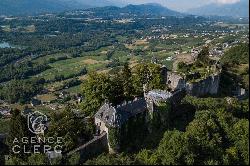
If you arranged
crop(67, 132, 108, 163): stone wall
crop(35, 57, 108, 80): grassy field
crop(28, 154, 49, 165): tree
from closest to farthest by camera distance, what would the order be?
1. crop(28, 154, 49, 165): tree
2. crop(67, 132, 108, 163): stone wall
3. crop(35, 57, 108, 80): grassy field

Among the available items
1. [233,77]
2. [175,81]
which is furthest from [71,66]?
[175,81]

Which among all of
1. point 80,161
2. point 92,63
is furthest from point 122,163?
point 92,63

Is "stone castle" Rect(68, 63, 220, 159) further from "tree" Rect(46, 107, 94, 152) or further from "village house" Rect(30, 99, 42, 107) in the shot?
"village house" Rect(30, 99, 42, 107)

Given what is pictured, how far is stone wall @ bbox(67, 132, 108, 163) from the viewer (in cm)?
2817

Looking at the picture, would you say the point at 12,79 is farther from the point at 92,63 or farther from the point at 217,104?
the point at 217,104

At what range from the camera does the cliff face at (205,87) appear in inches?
1607

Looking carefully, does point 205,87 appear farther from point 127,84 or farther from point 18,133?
point 18,133

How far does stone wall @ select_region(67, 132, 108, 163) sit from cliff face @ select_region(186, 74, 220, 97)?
1234cm

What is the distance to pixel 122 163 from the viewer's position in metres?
24.6

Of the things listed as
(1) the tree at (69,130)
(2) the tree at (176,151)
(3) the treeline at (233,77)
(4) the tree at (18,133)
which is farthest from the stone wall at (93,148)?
(3) the treeline at (233,77)

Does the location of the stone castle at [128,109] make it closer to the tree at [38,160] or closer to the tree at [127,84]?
the tree at [127,84]

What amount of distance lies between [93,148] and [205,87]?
17071mm

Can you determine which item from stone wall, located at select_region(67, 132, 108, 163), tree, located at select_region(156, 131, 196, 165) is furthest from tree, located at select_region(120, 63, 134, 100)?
tree, located at select_region(156, 131, 196, 165)

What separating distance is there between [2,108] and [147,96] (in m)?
63.5
